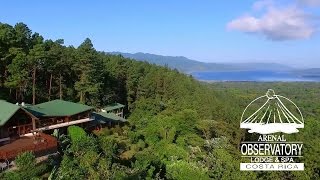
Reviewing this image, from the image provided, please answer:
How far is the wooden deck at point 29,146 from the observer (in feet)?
75.2

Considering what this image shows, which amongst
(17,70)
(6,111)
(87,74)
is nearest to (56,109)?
(17,70)

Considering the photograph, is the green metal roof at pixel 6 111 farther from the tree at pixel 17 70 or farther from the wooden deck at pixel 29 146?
the tree at pixel 17 70

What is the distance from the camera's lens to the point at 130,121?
46250 millimetres

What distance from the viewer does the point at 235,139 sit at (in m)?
33.8

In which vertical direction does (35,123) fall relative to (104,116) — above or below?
above

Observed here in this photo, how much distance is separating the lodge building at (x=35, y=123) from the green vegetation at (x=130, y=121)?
1419 millimetres

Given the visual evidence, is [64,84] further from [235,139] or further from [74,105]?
[235,139]

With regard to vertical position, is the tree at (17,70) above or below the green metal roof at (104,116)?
above

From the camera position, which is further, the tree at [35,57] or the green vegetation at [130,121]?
the tree at [35,57]

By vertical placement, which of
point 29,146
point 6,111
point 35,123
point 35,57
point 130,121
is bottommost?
point 130,121

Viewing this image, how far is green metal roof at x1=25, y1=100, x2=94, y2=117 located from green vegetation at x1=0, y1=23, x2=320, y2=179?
2.24 m

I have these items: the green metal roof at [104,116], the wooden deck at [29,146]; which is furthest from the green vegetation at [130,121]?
the green metal roof at [104,116]

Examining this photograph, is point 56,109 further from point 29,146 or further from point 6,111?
point 29,146

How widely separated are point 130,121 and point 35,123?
1771cm
